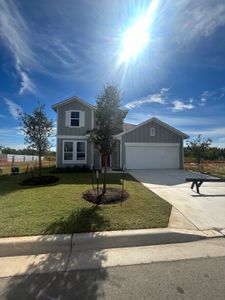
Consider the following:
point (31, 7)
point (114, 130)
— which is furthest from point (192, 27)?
point (31, 7)

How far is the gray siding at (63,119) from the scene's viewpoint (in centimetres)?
1756

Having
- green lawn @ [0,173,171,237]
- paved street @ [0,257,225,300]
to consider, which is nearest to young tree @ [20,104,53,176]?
green lawn @ [0,173,171,237]

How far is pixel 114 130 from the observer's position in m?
7.75

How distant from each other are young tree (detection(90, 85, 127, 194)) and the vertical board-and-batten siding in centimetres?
959

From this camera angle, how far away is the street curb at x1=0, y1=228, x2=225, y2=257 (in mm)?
3848

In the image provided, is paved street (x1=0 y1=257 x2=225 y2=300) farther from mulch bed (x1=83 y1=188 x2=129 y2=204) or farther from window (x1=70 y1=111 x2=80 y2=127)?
window (x1=70 y1=111 x2=80 y2=127)

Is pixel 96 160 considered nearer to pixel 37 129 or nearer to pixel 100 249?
pixel 37 129

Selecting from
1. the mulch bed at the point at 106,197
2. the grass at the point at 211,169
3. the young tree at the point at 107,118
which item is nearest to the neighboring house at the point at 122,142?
the grass at the point at 211,169

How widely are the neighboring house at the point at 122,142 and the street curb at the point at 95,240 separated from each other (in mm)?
12895

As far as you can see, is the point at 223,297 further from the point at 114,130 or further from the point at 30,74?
the point at 30,74

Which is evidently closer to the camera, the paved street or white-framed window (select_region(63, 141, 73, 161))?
the paved street

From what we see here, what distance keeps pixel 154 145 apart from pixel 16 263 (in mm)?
15757

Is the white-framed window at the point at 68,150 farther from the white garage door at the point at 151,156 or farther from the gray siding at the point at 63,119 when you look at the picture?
the white garage door at the point at 151,156

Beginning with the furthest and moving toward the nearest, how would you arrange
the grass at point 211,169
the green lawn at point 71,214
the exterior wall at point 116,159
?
the exterior wall at point 116,159 < the grass at point 211,169 < the green lawn at point 71,214
